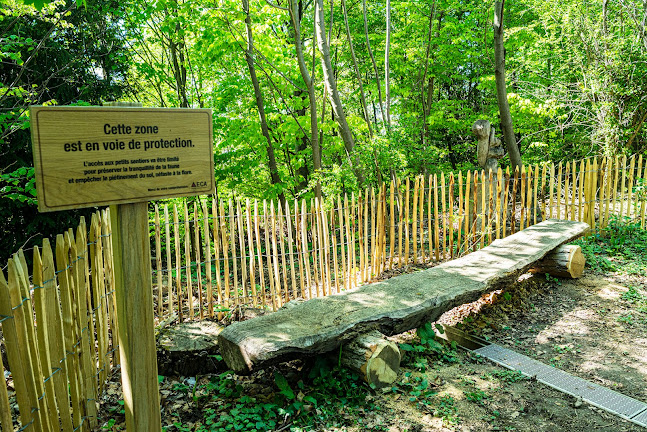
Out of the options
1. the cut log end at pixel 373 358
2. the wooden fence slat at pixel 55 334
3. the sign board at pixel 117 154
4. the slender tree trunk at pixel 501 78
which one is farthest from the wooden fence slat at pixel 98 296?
the slender tree trunk at pixel 501 78

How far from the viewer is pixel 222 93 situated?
34.7 ft

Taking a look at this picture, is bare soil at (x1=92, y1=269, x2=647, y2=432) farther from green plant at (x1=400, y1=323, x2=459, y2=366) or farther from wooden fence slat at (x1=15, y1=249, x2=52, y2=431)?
wooden fence slat at (x1=15, y1=249, x2=52, y2=431)

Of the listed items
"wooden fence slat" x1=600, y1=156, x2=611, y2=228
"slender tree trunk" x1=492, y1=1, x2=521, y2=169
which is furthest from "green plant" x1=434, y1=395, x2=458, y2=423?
"slender tree trunk" x1=492, y1=1, x2=521, y2=169

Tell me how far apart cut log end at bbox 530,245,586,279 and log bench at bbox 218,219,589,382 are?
36 centimetres

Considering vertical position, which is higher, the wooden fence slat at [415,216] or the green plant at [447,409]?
the wooden fence slat at [415,216]

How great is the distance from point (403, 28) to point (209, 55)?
21.1 feet

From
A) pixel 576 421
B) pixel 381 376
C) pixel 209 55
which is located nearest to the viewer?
pixel 576 421

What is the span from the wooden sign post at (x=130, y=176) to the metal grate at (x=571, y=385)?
11.1ft

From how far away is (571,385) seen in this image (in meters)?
4.05

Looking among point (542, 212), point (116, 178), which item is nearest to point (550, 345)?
point (542, 212)

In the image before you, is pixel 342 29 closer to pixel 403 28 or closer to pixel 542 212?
pixel 403 28

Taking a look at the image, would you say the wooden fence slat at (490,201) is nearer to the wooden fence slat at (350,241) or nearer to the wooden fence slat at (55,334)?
Answer: the wooden fence slat at (350,241)

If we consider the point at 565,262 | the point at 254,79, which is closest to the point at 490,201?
the point at 565,262

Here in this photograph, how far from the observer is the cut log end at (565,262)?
6320 mm
